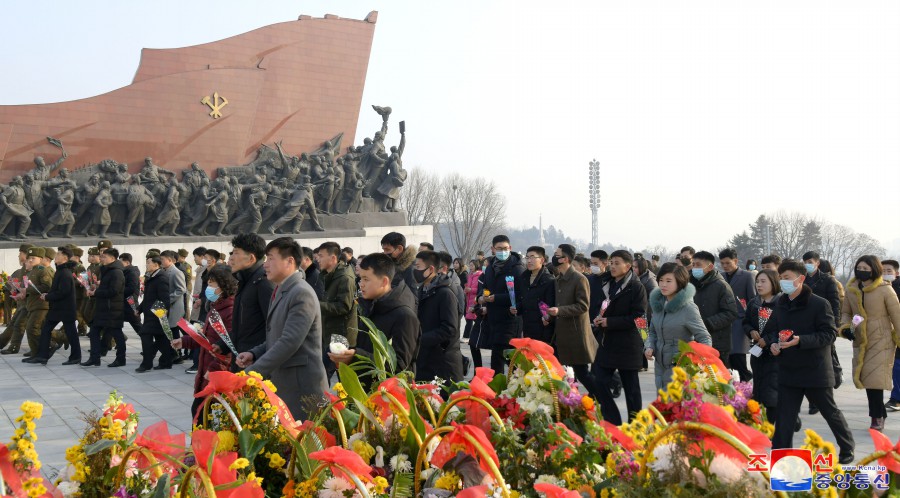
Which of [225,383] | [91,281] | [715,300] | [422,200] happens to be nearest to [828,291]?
[715,300]

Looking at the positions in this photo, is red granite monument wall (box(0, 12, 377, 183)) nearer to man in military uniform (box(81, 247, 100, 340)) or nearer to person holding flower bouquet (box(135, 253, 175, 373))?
man in military uniform (box(81, 247, 100, 340))

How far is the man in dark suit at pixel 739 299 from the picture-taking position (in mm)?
7505

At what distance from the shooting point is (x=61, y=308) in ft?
33.3

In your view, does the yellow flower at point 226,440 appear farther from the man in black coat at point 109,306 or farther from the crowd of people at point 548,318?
the man in black coat at point 109,306

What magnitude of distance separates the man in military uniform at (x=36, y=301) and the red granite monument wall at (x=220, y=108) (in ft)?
33.2

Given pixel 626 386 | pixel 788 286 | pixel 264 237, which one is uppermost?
pixel 264 237

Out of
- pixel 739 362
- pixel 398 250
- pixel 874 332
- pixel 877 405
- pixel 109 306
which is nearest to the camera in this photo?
pixel 877 405

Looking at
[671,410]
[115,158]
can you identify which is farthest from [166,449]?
[115,158]

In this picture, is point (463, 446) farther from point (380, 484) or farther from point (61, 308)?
point (61, 308)

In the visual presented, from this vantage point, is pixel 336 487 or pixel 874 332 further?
pixel 874 332

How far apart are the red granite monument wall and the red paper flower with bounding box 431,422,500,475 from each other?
20320 millimetres

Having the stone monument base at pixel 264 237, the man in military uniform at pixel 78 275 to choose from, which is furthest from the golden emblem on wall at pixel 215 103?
the man in military uniform at pixel 78 275

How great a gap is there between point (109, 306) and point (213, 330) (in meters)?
6.00

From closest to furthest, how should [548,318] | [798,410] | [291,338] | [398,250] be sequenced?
[291,338] → [798,410] → [398,250] → [548,318]
